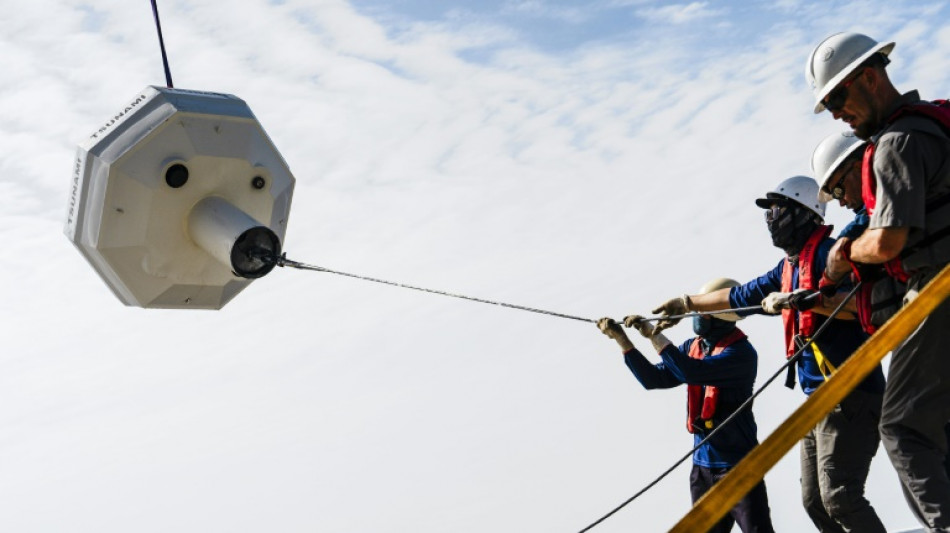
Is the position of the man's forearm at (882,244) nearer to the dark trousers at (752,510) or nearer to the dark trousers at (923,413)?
the dark trousers at (923,413)

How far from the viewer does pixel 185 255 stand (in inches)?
338

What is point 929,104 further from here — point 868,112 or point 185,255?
point 185,255

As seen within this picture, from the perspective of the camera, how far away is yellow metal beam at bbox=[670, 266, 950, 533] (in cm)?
477

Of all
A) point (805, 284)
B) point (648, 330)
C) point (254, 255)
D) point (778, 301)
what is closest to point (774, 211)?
point (805, 284)

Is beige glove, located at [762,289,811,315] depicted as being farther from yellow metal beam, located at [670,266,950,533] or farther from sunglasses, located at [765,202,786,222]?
yellow metal beam, located at [670,266,950,533]

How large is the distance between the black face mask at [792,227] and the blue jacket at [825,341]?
0.19 m

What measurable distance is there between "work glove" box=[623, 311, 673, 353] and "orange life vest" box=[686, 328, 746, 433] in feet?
1.17

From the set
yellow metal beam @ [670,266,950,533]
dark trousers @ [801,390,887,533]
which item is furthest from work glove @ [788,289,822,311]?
yellow metal beam @ [670,266,950,533]

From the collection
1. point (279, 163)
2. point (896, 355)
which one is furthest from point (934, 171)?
point (279, 163)

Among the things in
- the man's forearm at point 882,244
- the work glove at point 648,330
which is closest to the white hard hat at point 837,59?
the man's forearm at point 882,244

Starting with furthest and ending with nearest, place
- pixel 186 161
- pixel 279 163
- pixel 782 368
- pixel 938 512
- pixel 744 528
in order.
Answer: pixel 279 163 → pixel 186 161 → pixel 744 528 → pixel 782 368 → pixel 938 512

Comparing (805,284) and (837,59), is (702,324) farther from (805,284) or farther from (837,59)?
(837,59)

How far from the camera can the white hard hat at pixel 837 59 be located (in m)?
5.48

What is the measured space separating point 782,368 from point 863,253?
3.44ft
